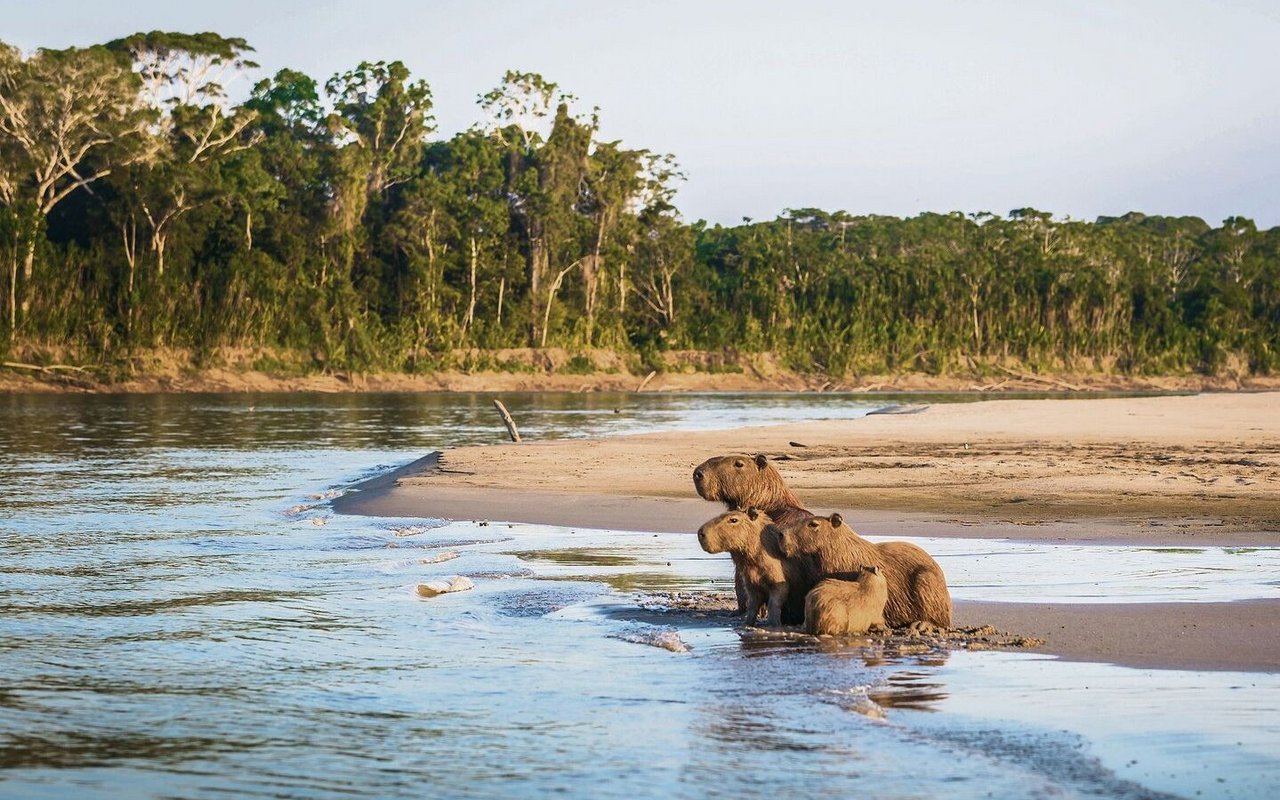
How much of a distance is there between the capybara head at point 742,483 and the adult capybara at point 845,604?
0.93 metres

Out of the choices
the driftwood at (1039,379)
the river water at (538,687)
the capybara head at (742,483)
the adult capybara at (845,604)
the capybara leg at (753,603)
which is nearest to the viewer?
the river water at (538,687)

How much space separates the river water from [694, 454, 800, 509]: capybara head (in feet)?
2.52

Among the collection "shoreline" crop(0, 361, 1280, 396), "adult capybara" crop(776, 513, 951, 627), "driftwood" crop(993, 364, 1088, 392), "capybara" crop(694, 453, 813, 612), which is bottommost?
"adult capybara" crop(776, 513, 951, 627)

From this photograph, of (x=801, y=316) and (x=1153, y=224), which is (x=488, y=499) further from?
(x=1153, y=224)

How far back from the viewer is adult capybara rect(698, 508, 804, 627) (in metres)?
8.22

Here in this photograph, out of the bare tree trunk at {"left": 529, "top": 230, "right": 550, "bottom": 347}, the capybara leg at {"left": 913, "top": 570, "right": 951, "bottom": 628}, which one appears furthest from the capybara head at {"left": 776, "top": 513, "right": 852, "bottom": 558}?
the bare tree trunk at {"left": 529, "top": 230, "right": 550, "bottom": 347}

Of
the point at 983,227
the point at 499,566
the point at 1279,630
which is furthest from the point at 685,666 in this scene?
the point at 983,227

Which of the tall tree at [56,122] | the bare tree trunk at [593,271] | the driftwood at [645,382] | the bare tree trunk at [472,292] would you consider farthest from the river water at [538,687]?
the bare tree trunk at [593,271]

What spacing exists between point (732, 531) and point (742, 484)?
775mm

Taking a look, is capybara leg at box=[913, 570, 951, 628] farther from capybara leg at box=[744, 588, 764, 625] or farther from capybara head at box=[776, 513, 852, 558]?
capybara leg at box=[744, 588, 764, 625]

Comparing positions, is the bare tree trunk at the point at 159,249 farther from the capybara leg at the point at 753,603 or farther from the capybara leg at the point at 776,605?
the capybara leg at the point at 776,605

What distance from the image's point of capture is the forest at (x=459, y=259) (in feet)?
201

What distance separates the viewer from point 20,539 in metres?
13.4

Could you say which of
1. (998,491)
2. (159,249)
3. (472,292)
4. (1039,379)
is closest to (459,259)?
(472,292)
